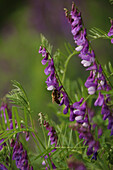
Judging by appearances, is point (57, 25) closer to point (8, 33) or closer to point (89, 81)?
point (8, 33)

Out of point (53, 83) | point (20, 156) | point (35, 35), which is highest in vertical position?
point (35, 35)

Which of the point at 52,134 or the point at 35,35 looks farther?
the point at 35,35

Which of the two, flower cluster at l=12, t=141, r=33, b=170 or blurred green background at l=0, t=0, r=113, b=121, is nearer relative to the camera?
flower cluster at l=12, t=141, r=33, b=170

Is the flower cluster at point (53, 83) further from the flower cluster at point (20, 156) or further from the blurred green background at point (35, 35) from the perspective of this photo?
the blurred green background at point (35, 35)

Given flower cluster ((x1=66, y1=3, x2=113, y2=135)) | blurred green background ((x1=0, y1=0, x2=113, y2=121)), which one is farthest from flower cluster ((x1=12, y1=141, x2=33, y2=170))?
blurred green background ((x1=0, y1=0, x2=113, y2=121))

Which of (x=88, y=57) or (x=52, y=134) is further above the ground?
(x=88, y=57)

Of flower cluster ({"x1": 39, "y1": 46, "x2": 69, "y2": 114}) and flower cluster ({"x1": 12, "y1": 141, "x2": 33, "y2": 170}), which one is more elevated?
flower cluster ({"x1": 39, "y1": 46, "x2": 69, "y2": 114})

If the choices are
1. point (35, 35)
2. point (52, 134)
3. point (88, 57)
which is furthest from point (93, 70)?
point (35, 35)

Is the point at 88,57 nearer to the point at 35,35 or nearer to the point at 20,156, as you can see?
the point at 20,156

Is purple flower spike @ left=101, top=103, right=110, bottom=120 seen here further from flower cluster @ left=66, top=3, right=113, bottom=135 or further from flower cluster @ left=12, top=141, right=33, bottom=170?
flower cluster @ left=12, top=141, right=33, bottom=170
